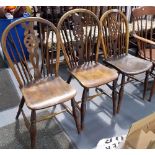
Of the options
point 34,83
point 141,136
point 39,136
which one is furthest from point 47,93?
point 141,136

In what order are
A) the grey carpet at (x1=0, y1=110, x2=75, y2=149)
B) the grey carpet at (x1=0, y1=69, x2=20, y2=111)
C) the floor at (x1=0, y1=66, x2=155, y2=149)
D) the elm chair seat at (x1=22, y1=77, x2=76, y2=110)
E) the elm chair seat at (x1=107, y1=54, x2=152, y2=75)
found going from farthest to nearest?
the grey carpet at (x1=0, y1=69, x2=20, y2=111) < the elm chair seat at (x1=107, y1=54, x2=152, y2=75) < the floor at (x1=0, y1=66, x2=155, y2=149) < the grey carpet at (x1=0, y1=110, x2=75, y2=149) < the elm chair seat at (x1=22, y1=77, x2=76, y2=110)

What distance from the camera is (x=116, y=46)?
2.41 meters

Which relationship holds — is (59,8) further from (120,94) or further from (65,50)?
(120,94)

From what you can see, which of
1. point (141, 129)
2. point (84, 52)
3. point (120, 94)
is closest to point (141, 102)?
point (120, 94)

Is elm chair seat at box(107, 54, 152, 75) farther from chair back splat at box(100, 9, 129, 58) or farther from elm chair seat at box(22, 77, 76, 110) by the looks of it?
elm chair seat at box(22, 77, 76, 110)

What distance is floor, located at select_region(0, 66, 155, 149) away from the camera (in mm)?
2027

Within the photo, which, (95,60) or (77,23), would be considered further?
(95,60)

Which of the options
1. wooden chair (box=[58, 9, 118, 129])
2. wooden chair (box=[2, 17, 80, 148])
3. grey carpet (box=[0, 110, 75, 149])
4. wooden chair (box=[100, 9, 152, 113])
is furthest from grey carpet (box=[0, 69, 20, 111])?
wooden chair (box=[100, 9, 152, 113])

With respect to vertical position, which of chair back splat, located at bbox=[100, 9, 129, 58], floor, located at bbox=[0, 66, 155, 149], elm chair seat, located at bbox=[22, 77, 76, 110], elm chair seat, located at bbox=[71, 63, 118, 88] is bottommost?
floor, located at bbox=[0, 66, 155, 149]

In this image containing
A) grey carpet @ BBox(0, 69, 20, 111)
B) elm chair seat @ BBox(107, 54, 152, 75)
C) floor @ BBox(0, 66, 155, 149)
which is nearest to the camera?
floor @ BBox(0, 66, 155, 149)

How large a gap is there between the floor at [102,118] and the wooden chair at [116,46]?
0.15 meters

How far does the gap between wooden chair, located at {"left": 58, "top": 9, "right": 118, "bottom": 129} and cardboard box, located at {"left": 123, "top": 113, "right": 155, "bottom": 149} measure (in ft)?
2.21

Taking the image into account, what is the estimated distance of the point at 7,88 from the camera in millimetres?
2697

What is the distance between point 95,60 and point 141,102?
0.72 meters
